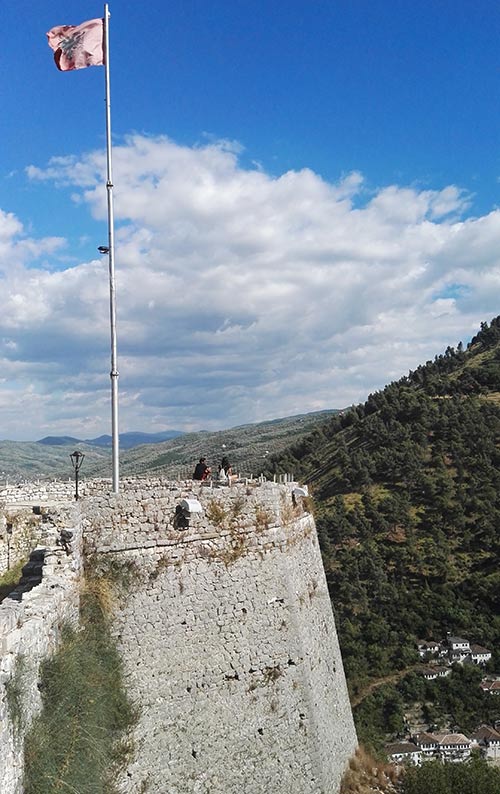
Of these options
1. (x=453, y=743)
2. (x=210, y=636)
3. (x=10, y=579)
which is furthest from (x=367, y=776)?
(x=453, y=743)

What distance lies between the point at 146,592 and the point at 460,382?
99.1 meters

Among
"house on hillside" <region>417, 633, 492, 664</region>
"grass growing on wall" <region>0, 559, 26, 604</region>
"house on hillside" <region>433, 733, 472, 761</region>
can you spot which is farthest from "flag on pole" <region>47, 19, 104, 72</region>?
"house on hillside" <region>417, 633, 492, 664</region>

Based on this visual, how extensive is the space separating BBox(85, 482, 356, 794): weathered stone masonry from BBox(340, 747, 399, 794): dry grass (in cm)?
97

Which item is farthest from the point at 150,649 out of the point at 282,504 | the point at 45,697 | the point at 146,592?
the point at 282,504

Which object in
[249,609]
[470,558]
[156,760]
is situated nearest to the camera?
[156,760]

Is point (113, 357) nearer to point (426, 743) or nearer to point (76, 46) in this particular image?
point (76, 46)

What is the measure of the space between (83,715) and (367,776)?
885 centimetres

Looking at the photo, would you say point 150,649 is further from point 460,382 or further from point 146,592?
point 460,382

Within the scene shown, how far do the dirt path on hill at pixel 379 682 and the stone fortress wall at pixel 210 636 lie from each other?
39596 mm

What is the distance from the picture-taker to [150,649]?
1030 centimetres

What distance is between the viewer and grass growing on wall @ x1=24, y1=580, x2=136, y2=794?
7.10m

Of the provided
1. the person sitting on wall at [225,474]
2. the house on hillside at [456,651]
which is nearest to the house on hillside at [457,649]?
the house on hillside at [456,651]

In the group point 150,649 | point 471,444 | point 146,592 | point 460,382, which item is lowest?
point 150,649

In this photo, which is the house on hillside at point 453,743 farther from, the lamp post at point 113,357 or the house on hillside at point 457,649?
the lamp post at point 113,357
